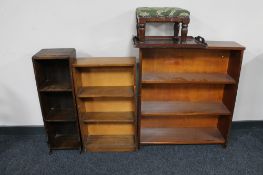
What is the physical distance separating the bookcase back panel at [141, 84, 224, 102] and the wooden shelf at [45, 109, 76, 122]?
0.74m

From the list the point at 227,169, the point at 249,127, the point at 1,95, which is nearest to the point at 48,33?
the point at 1,95

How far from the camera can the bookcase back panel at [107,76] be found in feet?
7.12

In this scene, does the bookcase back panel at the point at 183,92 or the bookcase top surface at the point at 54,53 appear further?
the bookcase back panel at the point at 183,92

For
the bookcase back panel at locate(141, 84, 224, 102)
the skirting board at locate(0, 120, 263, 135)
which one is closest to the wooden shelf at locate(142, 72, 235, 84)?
the bookcase back panel at locate(141, 84, 224, 102)

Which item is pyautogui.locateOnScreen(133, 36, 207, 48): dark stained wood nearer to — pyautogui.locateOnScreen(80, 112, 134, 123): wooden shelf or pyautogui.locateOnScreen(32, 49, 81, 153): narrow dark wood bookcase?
pyautogui.locateOnScreen(32, 49, 81, 153): narrow dark wood bookcase

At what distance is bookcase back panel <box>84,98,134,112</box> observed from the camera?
7.59 feet

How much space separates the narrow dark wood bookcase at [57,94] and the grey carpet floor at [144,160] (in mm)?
176

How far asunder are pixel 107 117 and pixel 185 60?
0.95 meters

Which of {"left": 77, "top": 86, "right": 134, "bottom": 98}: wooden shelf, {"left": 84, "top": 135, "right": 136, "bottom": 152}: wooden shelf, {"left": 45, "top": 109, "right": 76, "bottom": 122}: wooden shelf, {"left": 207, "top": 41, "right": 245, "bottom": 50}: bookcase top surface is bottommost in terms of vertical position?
{"left": 84, "top": 135, "right": 136, "bottom": 152}: wooden shelf

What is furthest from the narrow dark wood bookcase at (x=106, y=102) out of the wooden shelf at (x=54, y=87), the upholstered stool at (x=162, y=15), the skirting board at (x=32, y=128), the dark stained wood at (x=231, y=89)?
the dark stained wood at (x=231, y=89)

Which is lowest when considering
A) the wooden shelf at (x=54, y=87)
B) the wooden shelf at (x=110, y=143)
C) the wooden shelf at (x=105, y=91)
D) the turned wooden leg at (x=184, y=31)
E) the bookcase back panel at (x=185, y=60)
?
the wooden shelf at (x=110, y=143)

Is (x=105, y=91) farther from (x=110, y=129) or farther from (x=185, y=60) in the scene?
(x=185, y=60)

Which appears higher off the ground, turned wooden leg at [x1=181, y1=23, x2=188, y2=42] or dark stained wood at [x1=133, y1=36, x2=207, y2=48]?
turned wooden leg at [x1=181, y1=23, x2=188, y2=42]

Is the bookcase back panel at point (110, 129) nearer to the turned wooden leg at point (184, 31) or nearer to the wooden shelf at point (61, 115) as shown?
the wooden shelf at point (61, 115)
